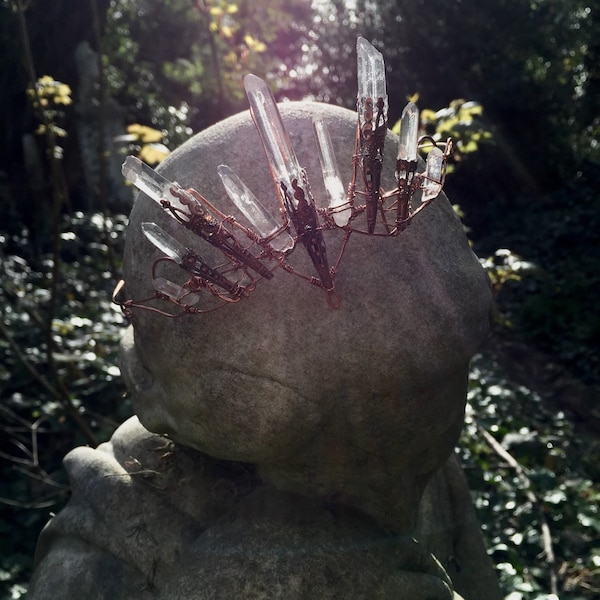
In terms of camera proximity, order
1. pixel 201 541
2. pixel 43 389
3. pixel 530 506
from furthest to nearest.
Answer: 1. pixel 43 389
2. pixel 530 506
3. pixel 201 541

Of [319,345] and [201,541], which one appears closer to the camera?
[319,345]

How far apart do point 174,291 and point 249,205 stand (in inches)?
7.1

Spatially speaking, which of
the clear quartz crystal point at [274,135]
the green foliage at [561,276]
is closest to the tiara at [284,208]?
the clear quartz crystal point at [274,135]

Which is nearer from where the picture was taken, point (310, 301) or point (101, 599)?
point (310, 301)

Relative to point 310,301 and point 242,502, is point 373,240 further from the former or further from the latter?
point 242,502

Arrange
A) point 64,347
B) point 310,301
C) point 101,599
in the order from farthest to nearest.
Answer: point 64,347
point 101,599
point 310,301

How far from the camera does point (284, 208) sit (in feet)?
3.25

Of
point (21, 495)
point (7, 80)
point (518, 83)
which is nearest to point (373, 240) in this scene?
point (21, 495)

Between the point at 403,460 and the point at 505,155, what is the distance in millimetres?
9211

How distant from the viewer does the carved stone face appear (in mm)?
1080

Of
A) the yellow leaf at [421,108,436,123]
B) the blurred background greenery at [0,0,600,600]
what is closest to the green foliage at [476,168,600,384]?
the blurred background greenery at [0,0,600,600]

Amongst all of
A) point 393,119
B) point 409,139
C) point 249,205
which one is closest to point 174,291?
point 249,205

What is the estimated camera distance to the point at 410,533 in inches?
52.6

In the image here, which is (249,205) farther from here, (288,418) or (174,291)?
(288,418)
